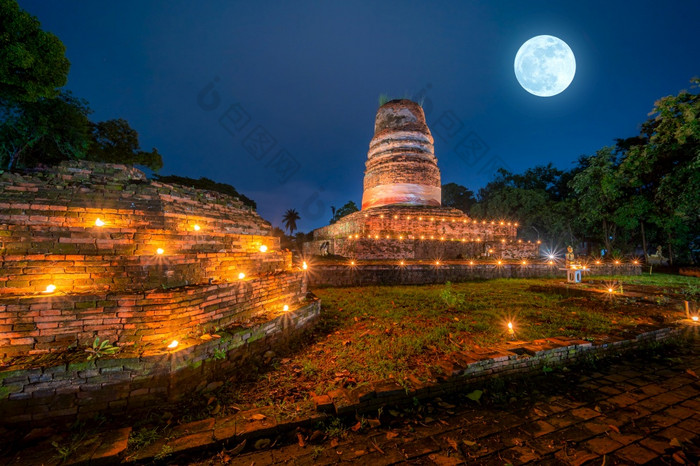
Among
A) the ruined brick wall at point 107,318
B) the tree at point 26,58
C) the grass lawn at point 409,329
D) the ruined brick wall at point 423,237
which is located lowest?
the grass lawn at point 409,329

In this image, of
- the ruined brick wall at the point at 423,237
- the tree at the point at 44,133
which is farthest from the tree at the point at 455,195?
the tree at the point at 44,133

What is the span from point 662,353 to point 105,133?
28627 mm

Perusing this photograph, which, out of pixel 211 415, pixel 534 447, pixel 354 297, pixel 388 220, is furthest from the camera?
pixel 388 220

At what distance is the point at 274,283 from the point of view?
18.2 feet

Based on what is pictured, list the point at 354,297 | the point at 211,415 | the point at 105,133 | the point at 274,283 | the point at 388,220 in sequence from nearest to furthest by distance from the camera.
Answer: the point at 211,415, the point at 274,283, the point at 354,297, the point at 388,220, the point at 105,133

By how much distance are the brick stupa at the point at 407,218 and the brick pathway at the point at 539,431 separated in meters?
10.7

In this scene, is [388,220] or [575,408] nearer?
[575,408]

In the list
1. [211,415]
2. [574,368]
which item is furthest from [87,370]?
[574,368]

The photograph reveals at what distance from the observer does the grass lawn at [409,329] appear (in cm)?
375

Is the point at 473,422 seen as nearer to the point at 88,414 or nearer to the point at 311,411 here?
the point at 311,411

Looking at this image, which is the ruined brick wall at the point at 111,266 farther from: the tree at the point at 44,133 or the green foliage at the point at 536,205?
the green foliage at the point at 536,205

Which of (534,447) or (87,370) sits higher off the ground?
(87,370)

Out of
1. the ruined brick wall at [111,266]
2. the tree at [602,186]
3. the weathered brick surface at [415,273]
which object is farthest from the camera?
the tree at [602,186]

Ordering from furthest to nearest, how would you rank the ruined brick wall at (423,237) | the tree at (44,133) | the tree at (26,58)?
the ruined brick wall at (423,237), the tree at (44,133), the tree at (26,58)
